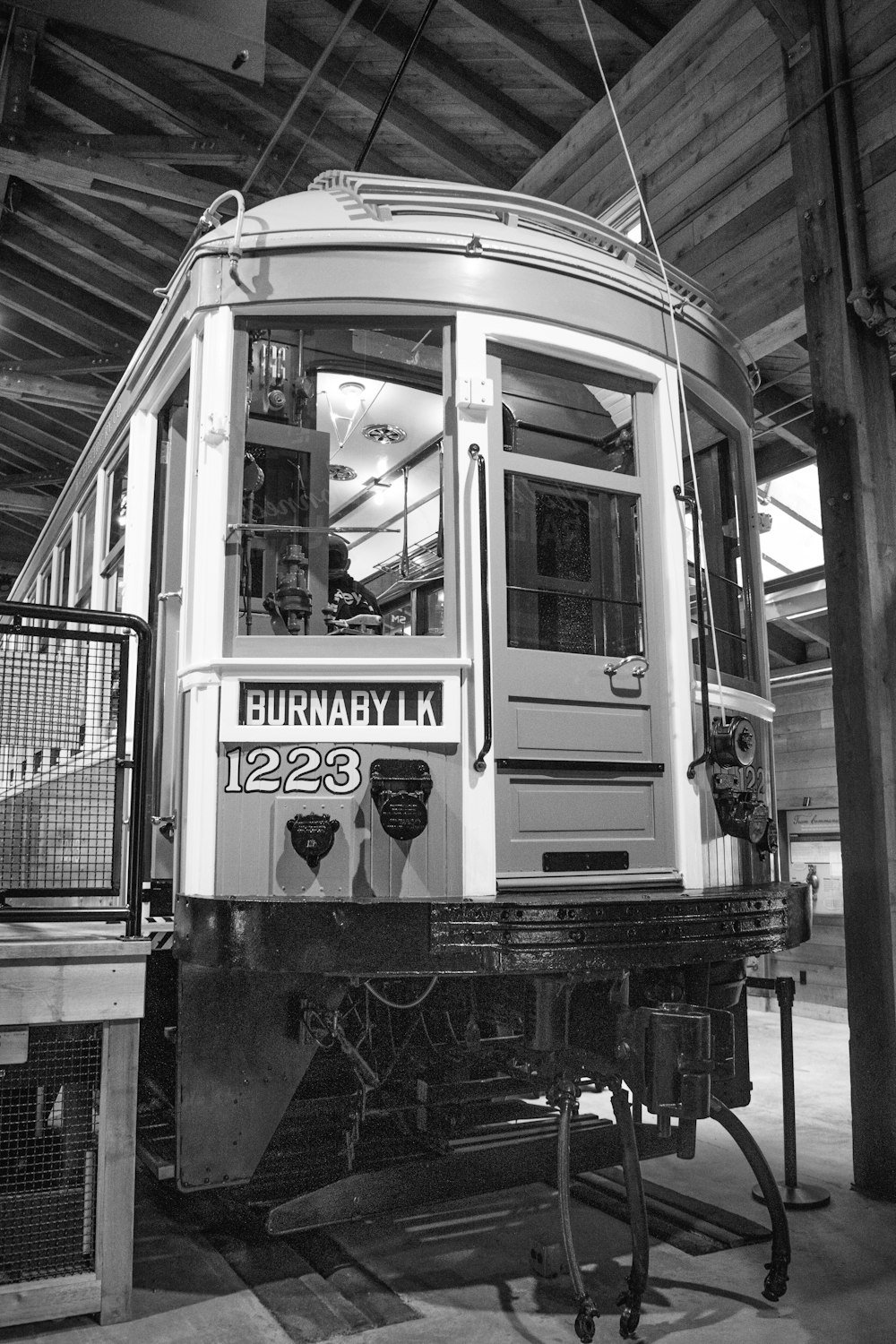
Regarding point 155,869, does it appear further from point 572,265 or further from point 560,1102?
point 572,265

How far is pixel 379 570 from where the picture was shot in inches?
283

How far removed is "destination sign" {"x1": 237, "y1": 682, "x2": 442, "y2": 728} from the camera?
127 inches

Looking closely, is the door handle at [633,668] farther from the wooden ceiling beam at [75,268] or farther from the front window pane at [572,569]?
the wooden ceiling beam at [75,268]

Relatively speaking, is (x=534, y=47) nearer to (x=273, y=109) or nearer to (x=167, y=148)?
(x=273, y=109)

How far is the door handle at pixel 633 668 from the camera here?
3.58 metres

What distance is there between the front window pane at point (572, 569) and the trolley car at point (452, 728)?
1 centimetres

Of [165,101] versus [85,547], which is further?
[165,101]

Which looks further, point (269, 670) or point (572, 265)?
point (572, 265)

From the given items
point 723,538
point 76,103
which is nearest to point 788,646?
point 723,538

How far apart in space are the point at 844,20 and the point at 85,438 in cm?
908

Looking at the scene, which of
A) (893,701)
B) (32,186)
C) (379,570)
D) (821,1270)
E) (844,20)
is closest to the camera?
(821,1270)

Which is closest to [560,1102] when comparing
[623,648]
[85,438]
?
[623,648]

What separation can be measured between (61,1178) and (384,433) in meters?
3.80

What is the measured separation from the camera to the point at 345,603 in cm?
451
